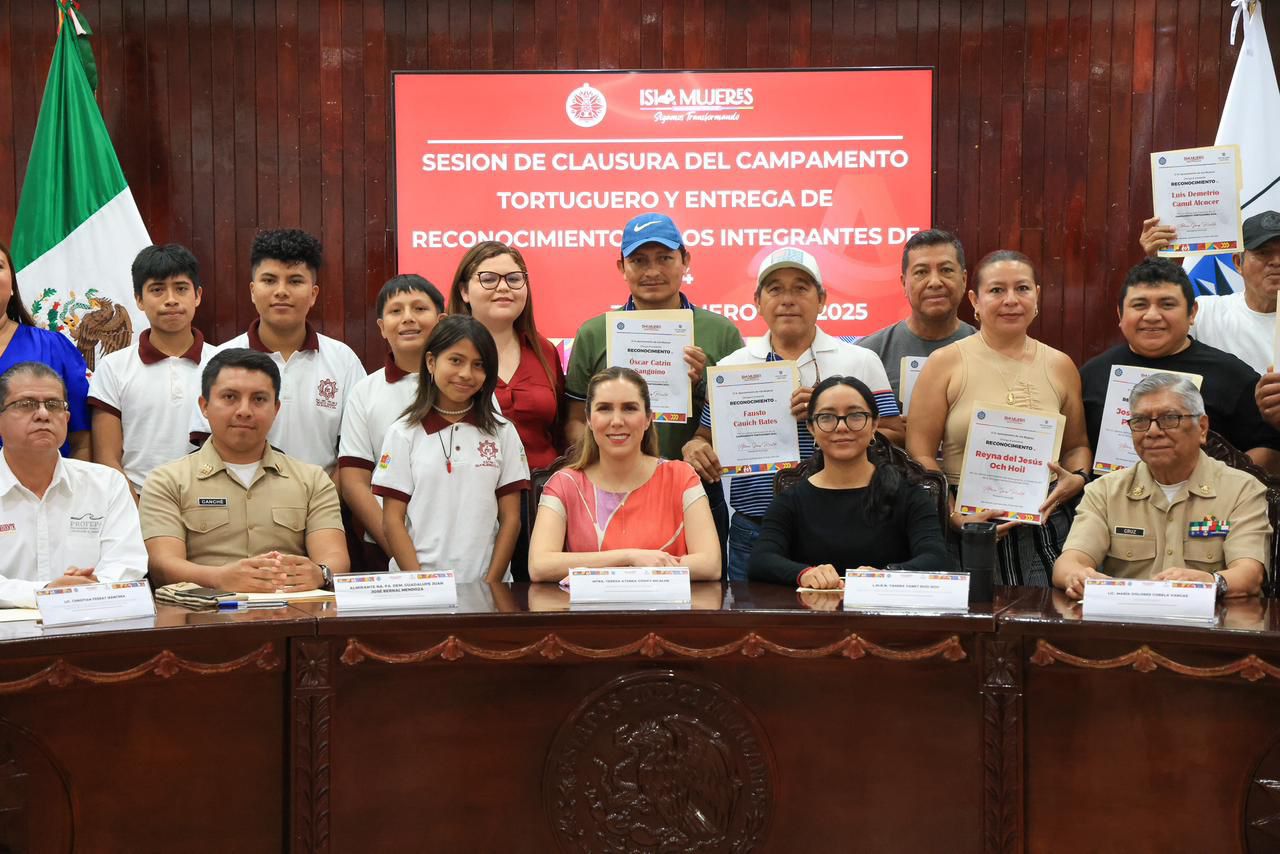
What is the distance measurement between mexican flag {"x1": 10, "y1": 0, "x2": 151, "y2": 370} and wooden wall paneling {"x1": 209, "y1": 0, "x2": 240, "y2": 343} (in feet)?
1.22

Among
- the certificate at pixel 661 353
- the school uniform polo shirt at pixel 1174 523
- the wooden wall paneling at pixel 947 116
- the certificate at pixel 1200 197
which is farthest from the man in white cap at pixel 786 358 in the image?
the wooden wall paneling at pixel 947 116

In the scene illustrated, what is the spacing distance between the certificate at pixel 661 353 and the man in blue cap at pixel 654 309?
0.41ft

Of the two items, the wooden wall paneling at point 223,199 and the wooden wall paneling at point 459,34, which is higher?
the wooden wall paneling at point 459,34

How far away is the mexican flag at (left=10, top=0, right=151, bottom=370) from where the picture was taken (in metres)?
5.06

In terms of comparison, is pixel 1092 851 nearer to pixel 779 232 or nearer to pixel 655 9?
pixel 779 232

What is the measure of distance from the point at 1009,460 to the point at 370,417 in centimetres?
204

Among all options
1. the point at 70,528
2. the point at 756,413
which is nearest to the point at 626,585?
the point at 756,413

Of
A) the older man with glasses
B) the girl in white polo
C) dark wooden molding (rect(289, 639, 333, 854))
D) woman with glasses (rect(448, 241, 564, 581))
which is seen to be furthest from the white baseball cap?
the older man with glasses

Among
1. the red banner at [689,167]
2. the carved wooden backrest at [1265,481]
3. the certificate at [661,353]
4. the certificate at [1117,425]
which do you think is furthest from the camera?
the red banner at [689,167]

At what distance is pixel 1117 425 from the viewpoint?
12.0 feet

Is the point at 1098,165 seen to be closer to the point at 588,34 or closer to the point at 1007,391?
the point at 1007,391

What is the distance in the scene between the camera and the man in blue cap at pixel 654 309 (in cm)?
400

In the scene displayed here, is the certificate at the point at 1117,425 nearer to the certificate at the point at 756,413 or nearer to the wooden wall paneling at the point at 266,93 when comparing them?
the certificate at the point at 756,413

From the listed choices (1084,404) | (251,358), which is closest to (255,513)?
(251,358)
